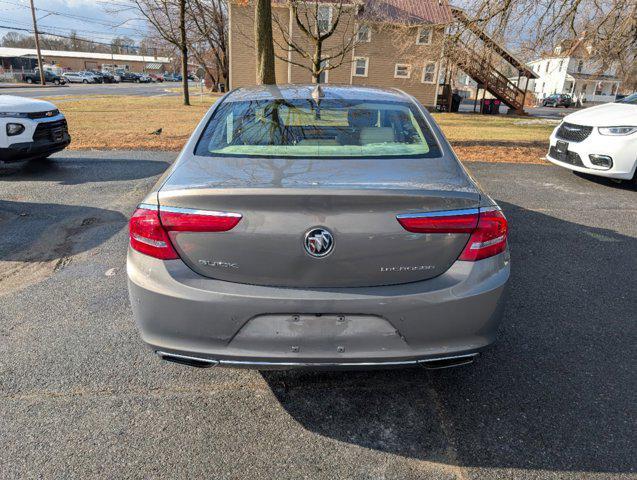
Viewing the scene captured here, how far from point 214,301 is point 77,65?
114770 mm

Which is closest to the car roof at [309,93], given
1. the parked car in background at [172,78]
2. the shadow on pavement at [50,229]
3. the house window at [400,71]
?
the shadow on pavement at [50,229]

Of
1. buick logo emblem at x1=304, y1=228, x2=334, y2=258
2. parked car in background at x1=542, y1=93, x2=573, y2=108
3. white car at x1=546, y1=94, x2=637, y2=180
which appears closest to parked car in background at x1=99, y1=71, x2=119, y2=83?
parked car in background at x1=542, y1=93, x2=573, y2=108

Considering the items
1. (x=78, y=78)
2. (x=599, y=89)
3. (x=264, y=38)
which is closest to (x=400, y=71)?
(x=264, y=38)

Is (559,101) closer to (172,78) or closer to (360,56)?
(360,56)

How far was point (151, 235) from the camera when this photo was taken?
2.14 metres

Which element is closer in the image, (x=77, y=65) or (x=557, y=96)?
(x=557, y=96)

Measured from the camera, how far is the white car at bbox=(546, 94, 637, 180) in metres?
7.04

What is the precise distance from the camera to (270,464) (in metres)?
2.14

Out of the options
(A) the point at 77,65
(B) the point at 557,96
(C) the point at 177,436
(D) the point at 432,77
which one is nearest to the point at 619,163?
(C) the point at 177,436

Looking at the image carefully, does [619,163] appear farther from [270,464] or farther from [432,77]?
[432,77]

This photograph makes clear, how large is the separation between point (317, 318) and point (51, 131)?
758 cm

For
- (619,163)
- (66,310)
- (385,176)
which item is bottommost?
(66,310)

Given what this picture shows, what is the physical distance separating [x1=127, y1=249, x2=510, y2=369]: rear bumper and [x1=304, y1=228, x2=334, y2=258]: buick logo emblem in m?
0.17

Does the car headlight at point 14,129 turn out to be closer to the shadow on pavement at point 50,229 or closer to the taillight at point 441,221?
the shadow on pavement at point 50,229
